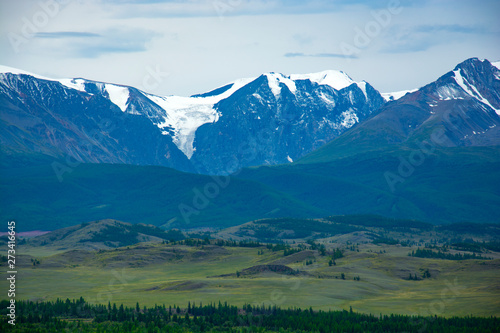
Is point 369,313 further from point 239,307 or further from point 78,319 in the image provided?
point 78,319

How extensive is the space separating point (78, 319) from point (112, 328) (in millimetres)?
18964

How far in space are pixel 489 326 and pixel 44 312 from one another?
339 feet

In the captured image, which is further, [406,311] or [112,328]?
[406,311]

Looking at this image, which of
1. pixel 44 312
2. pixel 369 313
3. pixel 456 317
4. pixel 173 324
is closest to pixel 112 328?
pixel 173 324

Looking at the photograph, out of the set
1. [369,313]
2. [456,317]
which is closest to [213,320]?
[369,313]

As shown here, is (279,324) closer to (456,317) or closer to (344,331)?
(344,331)

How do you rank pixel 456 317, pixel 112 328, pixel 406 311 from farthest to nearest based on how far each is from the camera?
1. pixel 406 311
2. pixel 456 317
3. pixel 112 328

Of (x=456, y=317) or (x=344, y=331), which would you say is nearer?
(x=344, y=331)

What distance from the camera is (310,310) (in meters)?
194

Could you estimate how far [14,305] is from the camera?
193250mm

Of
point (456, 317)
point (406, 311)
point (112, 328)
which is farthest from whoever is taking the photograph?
point (406, 311)

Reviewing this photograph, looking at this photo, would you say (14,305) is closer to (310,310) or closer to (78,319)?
(78,319)

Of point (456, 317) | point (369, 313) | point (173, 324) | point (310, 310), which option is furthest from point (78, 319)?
point (456, 317)

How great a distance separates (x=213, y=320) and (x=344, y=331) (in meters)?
32.8
